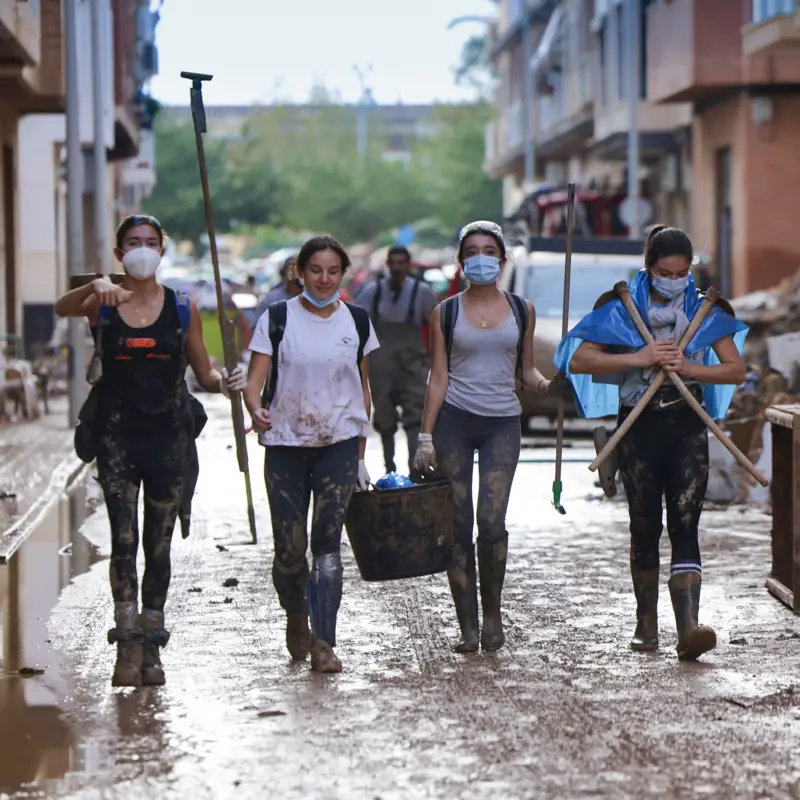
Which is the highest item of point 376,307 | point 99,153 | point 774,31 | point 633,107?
point 774,31

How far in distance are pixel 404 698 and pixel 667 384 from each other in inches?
70.8

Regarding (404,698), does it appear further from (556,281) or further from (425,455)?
(556,281)

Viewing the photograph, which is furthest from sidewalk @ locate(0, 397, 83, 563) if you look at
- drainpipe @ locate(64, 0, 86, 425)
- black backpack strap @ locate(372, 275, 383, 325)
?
black backpack strap @ locate(372, 275, 383, 325)

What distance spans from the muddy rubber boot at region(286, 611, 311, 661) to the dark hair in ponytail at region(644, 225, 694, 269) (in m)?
2.07

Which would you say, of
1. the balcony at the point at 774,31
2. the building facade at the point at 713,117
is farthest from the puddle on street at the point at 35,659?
the balcony at the point at 774,31

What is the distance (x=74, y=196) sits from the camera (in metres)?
23.5

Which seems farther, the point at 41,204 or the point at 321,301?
the point at 41,204

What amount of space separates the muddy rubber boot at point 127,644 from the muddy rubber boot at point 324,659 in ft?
2.30

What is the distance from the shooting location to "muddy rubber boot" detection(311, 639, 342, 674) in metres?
8.27

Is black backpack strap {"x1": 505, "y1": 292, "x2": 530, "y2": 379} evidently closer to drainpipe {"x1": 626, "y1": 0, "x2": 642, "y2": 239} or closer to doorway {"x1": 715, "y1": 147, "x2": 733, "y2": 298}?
doorway {"x1": 715, "y1": 147, "x2": 733, "y2": 298}

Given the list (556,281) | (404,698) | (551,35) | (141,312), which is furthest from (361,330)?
(551,35)

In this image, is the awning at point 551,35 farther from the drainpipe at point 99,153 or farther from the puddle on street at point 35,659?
the puddle on street at point 35,659

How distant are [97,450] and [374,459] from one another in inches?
412

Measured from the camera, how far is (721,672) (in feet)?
26.9
